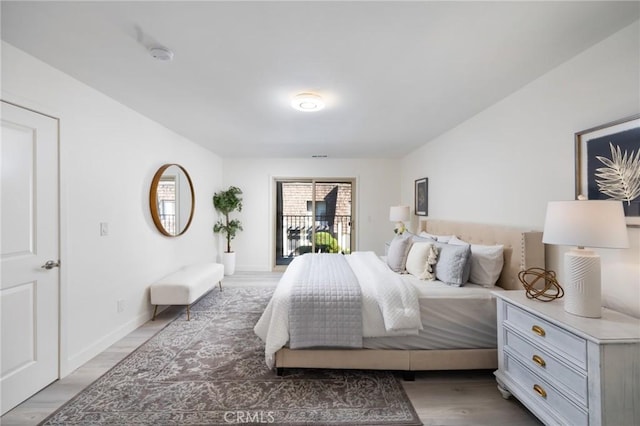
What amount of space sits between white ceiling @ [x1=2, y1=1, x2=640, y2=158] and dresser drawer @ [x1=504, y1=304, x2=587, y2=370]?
68.4 inches

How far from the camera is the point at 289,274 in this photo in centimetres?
272

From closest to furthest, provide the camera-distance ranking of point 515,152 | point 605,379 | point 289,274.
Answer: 1. point 605,379
2. point 515,152
3. point 289,274

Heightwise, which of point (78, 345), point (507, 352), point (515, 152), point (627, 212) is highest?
point (515, 152)

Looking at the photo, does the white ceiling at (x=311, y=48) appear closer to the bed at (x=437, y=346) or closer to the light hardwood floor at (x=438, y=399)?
the bed at (x=437, y=346)

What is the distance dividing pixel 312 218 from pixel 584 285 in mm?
4591

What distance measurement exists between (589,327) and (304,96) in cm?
249

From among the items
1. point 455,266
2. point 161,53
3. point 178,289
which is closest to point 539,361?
point 455,266

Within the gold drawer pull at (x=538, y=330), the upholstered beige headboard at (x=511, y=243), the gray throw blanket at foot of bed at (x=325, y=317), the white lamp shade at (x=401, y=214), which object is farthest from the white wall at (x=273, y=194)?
the gold drawer pull at (x=538, y=330)

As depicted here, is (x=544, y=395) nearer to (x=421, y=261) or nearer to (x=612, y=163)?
(x=421, y=261)

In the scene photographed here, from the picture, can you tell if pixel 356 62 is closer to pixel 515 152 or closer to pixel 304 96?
pixel 304 96

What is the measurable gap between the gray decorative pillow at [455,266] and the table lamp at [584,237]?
0.79m

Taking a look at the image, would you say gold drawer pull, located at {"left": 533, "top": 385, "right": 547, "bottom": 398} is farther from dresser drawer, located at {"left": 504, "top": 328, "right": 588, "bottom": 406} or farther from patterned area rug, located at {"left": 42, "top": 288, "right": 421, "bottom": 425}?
patterned area rug, located at {"left": 42, "top": 288, "right": 421, "bottom": 425}

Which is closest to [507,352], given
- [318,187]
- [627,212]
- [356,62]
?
[627,212]

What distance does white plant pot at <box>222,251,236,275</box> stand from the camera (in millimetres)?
5285
